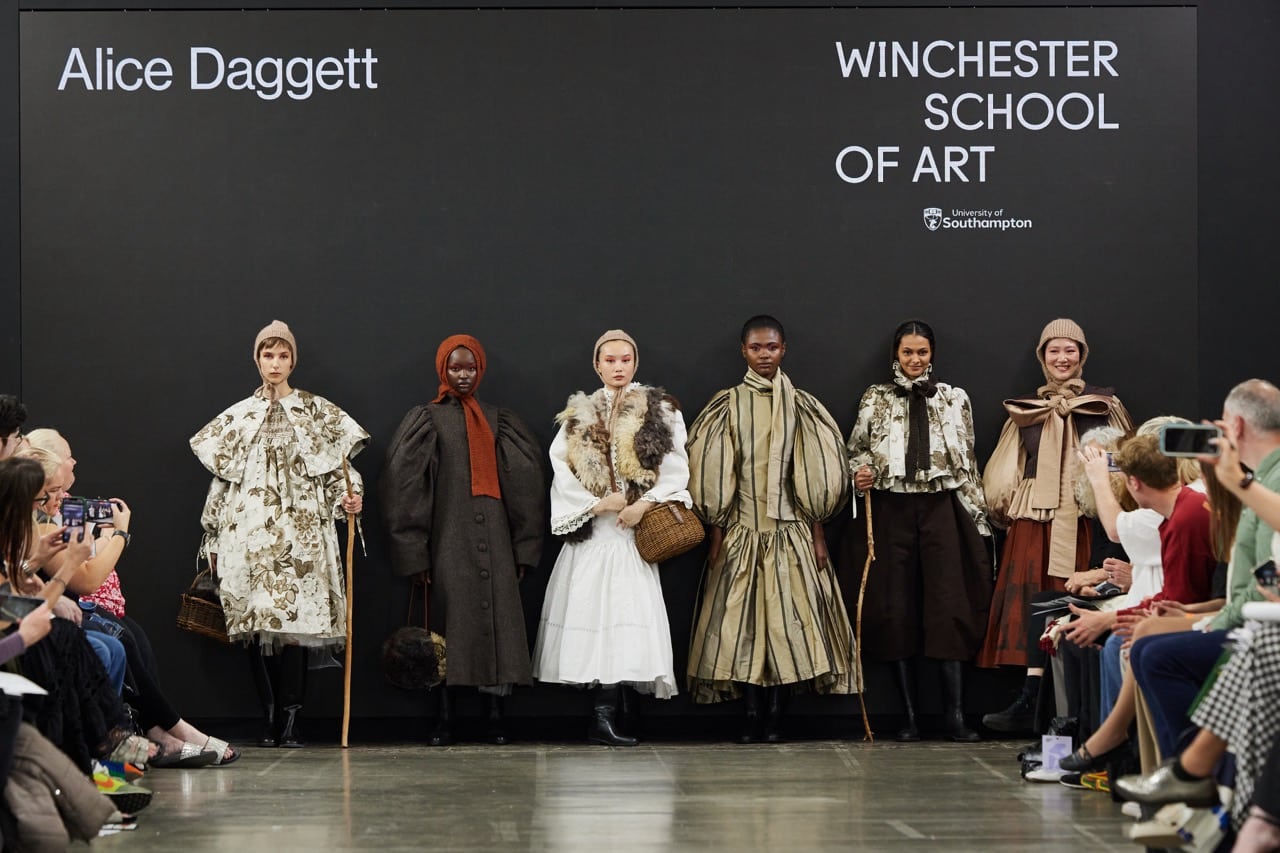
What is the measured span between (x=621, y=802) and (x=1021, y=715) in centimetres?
239

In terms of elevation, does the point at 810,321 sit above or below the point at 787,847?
above

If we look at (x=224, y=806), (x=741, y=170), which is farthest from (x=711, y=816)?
(x=741, y=170)

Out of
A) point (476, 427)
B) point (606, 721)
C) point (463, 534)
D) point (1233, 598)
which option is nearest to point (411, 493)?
point (463, 534)

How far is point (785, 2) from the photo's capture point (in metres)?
7.25

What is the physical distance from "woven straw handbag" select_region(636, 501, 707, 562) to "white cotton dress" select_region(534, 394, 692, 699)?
0.18 feet

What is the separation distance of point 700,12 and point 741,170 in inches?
30.2

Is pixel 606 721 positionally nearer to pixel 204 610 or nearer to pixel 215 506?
pixel 204 610

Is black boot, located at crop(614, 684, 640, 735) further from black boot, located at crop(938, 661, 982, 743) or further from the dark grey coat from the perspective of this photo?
black boot, located at crop(938, 661, 982, 743)

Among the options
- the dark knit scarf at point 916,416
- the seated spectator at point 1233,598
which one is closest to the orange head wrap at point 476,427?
the dark knit scarf at point 916,416

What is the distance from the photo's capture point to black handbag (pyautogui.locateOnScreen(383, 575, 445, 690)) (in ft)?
21.3

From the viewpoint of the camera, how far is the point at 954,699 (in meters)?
6.83

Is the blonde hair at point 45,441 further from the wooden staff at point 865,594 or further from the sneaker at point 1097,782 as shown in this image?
the sneaker at point 1097,782

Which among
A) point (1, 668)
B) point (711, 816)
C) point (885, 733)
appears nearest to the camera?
Result: point (1, 668)

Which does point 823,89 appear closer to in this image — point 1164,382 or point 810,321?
point 810,321
